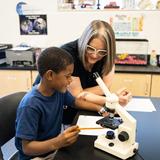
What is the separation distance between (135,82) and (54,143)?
1.80 m

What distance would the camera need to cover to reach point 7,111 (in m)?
1.45

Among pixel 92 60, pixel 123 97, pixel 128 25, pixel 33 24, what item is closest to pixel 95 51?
pixel 92 60

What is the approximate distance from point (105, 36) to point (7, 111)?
0.73 m

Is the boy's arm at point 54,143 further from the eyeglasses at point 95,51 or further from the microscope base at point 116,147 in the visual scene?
the eyeglasses at point 95,51

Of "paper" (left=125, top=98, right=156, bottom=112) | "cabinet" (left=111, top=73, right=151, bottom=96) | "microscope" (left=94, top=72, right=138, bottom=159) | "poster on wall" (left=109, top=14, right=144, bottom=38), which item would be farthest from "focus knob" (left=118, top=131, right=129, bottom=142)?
"poster on wall" (left=109, top=14, right=144, bottom=38)

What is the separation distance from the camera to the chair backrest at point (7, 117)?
1410 mm

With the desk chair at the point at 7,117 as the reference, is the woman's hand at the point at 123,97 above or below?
above

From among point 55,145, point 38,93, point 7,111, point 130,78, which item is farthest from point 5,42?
point 55,145

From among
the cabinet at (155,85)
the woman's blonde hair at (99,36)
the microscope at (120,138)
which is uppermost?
the woman's blonde hair at (99,36)

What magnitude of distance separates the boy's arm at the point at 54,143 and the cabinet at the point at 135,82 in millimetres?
1691

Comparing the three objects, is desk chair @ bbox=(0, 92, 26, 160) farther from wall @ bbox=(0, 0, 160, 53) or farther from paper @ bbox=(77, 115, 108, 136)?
wall @ bbox=(0, 0, 160, 53)

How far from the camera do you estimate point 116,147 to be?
3.56 feet

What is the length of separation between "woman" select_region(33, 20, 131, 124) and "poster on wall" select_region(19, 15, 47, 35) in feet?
5.20

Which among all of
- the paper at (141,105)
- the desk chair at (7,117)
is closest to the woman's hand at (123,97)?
the paper at (141,105)
